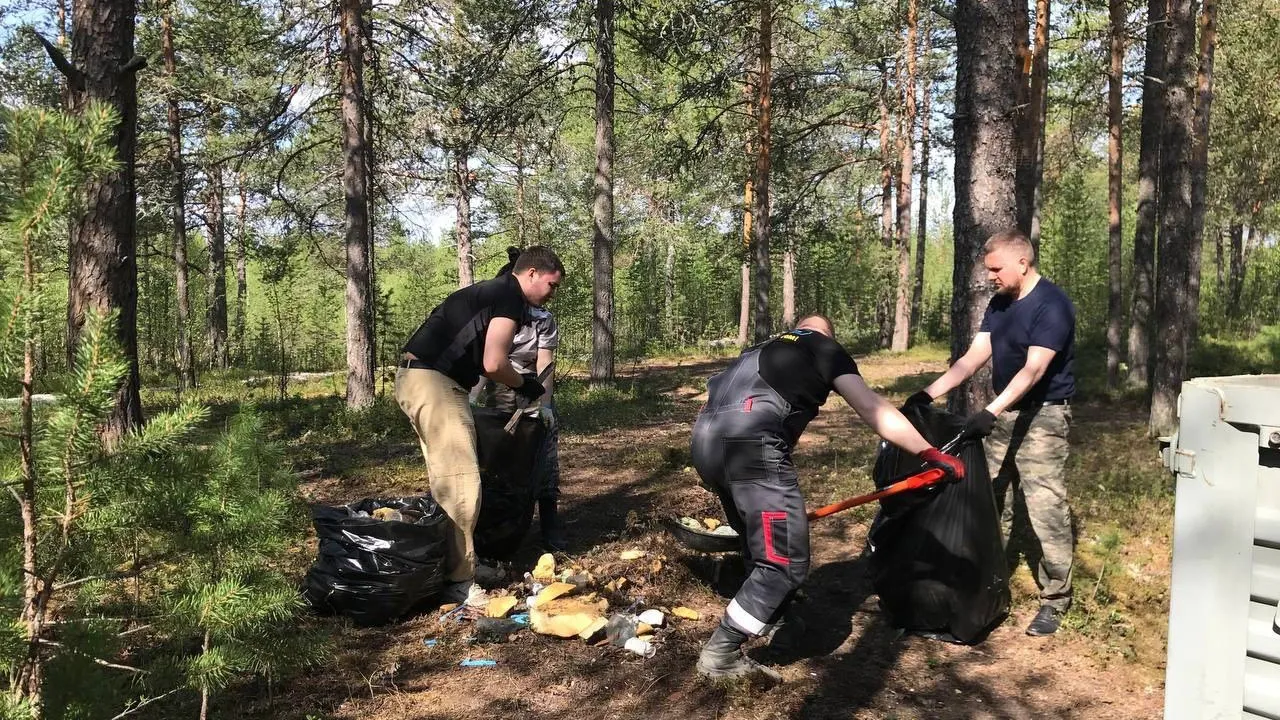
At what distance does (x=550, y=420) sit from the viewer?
15.2 ft

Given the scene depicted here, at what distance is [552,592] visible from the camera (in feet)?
12.8

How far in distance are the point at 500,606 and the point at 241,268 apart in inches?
981

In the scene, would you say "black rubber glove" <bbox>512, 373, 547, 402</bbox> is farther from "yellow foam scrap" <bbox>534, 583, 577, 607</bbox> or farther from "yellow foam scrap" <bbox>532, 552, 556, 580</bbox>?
"yellow foam scrap" <bbox>534, 583, 577, 607</bbox>

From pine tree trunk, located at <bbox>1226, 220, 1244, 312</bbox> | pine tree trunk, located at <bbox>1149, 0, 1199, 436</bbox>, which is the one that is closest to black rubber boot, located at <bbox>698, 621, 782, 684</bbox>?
pine tree trunk, located at <bbox>1149, 0, 1199, 436</bbox>

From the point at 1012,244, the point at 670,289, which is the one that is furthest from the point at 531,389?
the point at 670,289

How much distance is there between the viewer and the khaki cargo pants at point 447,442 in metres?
3.92

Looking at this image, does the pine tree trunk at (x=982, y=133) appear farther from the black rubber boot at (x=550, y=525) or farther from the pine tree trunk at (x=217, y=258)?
the pine tree trunk at (x=217, y=258)

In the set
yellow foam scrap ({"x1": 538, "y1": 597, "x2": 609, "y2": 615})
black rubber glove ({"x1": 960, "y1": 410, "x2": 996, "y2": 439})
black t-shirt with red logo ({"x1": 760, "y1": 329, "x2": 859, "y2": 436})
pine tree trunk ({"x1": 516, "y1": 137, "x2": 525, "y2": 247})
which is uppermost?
pine tree trunk ({"x1": 516, "y1": 137, "x2": 525, "y2": 247})

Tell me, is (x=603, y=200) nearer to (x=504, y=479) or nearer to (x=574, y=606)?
(x=504, y=479)

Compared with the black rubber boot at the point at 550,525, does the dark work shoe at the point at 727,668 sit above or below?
below

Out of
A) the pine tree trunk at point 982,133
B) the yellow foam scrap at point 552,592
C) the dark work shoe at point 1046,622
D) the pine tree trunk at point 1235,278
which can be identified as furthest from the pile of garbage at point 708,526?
the pine tree trunk at point 1235,278

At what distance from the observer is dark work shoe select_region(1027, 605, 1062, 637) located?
12.5 ft

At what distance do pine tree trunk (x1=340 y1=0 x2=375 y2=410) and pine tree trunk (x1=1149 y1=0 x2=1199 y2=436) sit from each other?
9.08 meters

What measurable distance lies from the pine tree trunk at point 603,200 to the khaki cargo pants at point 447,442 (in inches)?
305
